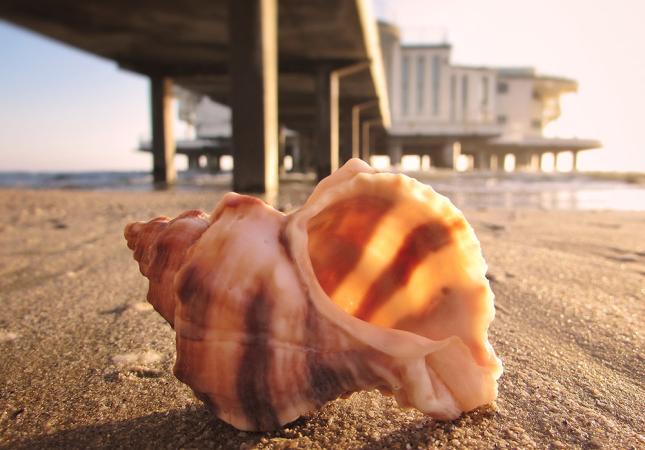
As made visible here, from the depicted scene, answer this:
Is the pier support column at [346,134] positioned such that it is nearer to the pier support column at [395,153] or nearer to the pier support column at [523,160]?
the pier support column at [395,153]

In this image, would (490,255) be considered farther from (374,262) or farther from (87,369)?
(87,369)

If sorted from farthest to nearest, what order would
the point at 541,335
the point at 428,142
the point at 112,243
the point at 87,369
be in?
the point at 428,142 → the point at 112,243 → the point at 541,335 → the point at 87,369

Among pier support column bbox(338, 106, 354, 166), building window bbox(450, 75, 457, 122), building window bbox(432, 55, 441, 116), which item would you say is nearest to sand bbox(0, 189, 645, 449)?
pier support column bbox(338, 106, 354, 166)

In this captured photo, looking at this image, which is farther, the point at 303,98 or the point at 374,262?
the point at 303,98

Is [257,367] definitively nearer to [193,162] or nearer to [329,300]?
[329,300]

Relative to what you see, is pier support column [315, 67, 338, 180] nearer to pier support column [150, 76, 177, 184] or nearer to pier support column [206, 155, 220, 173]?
pier support column [150, 76, 177, 184]

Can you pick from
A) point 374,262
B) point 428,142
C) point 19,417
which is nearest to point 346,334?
point 374,262

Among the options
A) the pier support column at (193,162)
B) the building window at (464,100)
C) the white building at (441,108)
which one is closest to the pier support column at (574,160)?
the white building at (441,108)
